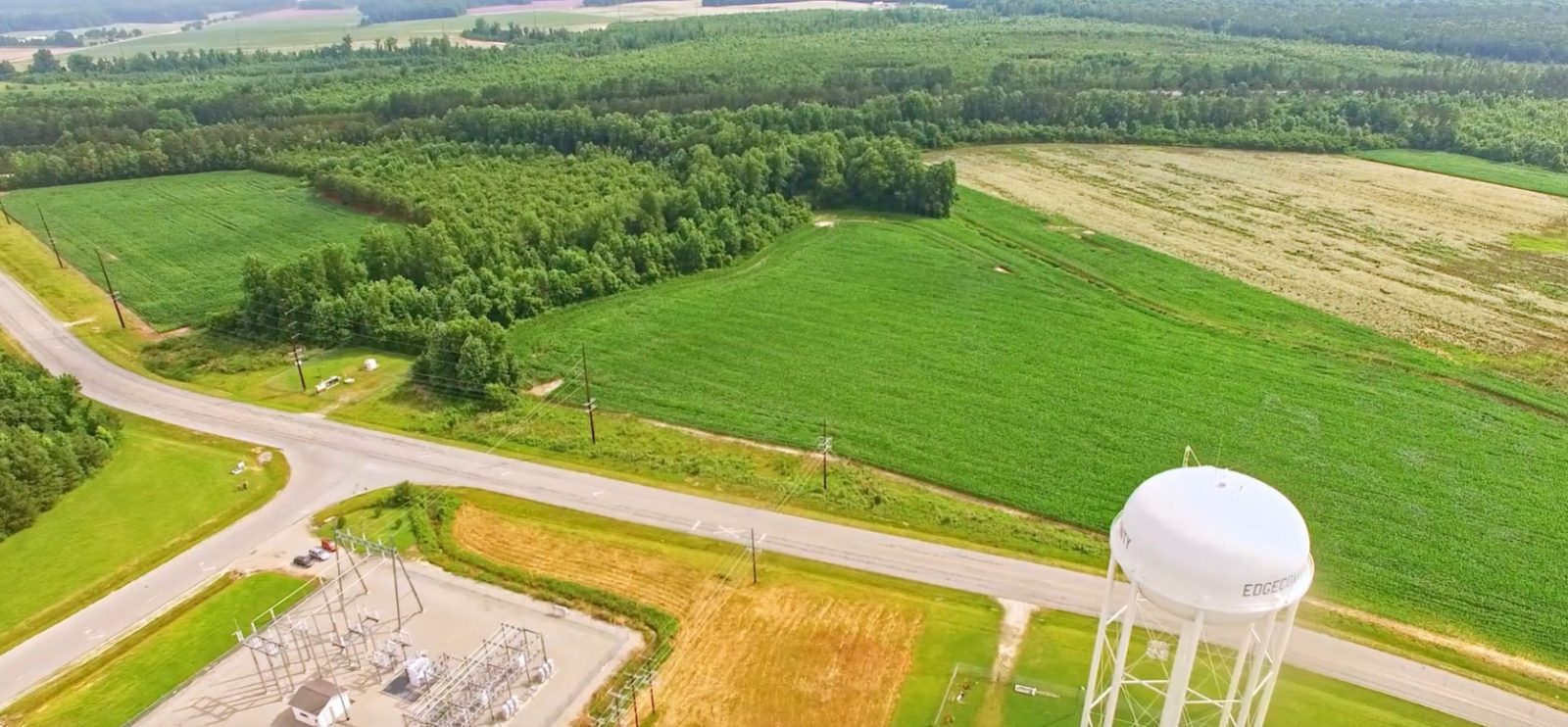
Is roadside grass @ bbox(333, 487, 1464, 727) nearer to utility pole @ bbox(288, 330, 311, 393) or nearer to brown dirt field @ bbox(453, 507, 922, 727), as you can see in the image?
brown dirt field @ bbox(453, 507, 922, 727)

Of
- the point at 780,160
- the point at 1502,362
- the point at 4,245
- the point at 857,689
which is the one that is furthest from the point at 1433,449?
the point at 4,245

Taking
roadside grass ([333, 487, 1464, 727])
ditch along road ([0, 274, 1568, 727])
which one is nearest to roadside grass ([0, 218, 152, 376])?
ditch along road ([0, 274, 1568, 727])

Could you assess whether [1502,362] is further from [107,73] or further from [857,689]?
[107,73]

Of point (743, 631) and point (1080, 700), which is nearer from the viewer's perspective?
point (1080, 700)

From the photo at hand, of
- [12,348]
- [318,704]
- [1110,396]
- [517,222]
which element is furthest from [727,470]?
[12,348]

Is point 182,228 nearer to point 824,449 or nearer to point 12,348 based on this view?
point 12,348

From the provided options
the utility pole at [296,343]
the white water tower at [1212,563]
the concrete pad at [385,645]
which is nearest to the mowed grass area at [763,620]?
the concrete pad at [385,645]
